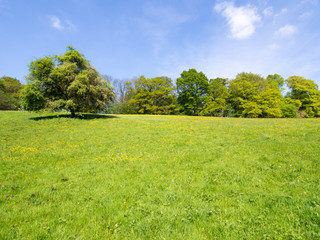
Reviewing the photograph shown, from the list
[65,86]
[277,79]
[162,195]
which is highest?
[277,79]

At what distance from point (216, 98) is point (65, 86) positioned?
5057 centimetres

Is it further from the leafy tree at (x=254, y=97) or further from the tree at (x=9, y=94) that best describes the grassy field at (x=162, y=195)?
the tree at (x=9, y=94)

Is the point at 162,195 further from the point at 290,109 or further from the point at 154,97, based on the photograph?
the point at 290,109

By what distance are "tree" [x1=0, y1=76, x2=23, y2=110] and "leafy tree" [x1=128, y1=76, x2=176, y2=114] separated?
38873mm

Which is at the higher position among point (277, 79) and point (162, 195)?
point (277, 79)

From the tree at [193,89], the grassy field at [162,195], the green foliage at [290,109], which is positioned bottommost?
the grassy field at [162,195]

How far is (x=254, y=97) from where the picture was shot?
48875 mm

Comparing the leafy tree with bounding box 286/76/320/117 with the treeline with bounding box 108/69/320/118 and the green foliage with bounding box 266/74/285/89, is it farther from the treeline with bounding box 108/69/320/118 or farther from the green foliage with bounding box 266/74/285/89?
the green foliage with bounding box 266/74/285/89

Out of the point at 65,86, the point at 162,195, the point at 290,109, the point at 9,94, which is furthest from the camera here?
the point at 9,94

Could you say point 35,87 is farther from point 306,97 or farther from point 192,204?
point 306,97

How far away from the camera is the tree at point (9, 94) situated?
161 ft

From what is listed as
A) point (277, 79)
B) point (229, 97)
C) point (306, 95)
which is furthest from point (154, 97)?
point (306, 95)

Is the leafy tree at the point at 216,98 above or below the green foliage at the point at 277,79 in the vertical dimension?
below

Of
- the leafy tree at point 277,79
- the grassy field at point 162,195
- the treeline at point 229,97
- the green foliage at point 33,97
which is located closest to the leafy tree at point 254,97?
the treeline at point 229,97
